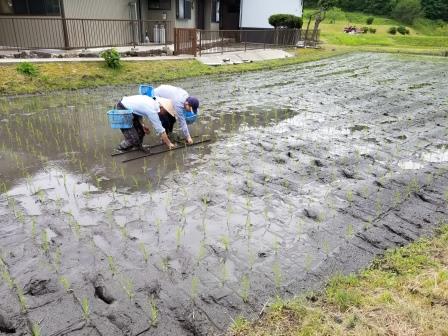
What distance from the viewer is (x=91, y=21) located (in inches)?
594

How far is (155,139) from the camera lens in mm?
7344

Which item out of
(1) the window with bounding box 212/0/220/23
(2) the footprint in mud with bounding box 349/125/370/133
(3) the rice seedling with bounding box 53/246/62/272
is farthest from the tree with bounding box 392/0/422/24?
(3) the rice seedling with bounding box 53/246/62/272

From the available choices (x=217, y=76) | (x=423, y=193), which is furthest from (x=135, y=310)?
(x=217, y=76)

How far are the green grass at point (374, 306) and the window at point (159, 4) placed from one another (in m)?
16.9

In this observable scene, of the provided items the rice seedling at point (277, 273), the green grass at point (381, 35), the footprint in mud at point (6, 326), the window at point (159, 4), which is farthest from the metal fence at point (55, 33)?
the green grass at point (381, 35)

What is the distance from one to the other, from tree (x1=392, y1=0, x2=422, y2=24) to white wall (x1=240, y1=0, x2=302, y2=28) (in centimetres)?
3620

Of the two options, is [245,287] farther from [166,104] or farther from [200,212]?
[166,104]

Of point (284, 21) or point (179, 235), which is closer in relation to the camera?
point (179, 235)

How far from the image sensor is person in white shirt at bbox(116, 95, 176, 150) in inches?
241

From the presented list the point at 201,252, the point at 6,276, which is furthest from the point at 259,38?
the point at 6,276

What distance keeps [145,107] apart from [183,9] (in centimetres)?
1451

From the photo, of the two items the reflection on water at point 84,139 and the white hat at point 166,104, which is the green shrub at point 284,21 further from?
the white hat at point 166,104

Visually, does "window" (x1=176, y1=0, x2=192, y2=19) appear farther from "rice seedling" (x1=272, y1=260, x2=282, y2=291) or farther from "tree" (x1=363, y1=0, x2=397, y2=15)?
"tree" (x1=363, y1=0, x2=397, y2=15)

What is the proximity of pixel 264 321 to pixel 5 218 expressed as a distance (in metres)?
3.26
